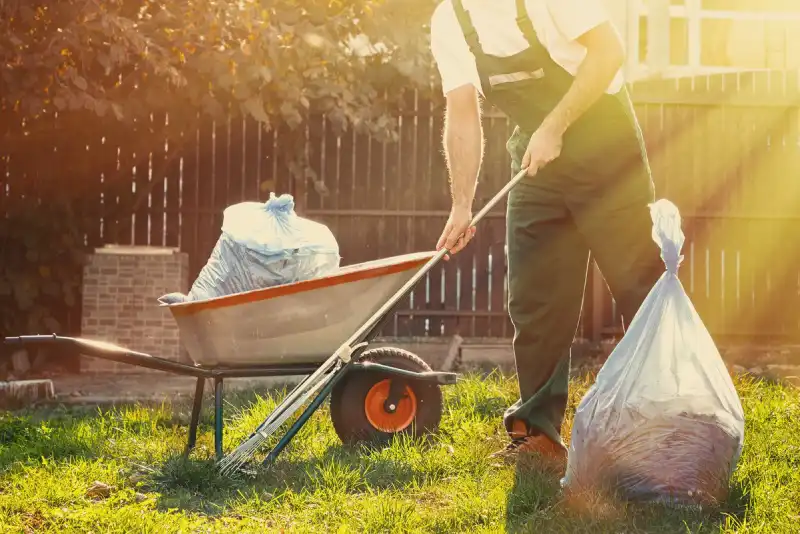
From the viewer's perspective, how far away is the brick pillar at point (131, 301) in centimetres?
751

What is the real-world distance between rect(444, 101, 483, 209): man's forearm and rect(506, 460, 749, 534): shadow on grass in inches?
46.1

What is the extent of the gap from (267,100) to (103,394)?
2415mm

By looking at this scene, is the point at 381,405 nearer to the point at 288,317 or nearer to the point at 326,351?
the point at 326,351

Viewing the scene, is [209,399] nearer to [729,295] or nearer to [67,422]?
[67,422]

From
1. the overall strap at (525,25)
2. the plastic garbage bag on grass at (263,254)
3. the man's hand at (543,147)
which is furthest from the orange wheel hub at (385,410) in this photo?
the overall strap at (525,25)

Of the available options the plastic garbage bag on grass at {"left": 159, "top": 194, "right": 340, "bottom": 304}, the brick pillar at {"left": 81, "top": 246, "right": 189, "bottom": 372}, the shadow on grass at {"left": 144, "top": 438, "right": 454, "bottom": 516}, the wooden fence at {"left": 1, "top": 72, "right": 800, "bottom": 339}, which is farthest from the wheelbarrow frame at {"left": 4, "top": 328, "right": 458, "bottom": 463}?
the wooden fence at {"left": 1, "top": 72, "right": 800, "bottom": 339}

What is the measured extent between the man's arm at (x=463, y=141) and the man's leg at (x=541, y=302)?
0.52 ft

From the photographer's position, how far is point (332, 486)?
3477 millimetres

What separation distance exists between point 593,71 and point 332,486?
1615mm

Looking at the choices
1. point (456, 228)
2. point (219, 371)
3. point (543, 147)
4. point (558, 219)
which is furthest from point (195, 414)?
point (543, 147)

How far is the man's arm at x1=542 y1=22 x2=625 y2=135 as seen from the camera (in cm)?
333

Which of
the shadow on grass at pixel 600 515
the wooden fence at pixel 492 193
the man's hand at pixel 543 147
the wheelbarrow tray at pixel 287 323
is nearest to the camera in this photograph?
the shadow on grass at pixel 600 515

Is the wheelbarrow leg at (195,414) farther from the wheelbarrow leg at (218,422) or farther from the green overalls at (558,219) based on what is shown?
the green overalls at (558,219)

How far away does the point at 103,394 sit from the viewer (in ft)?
→ 21.0
